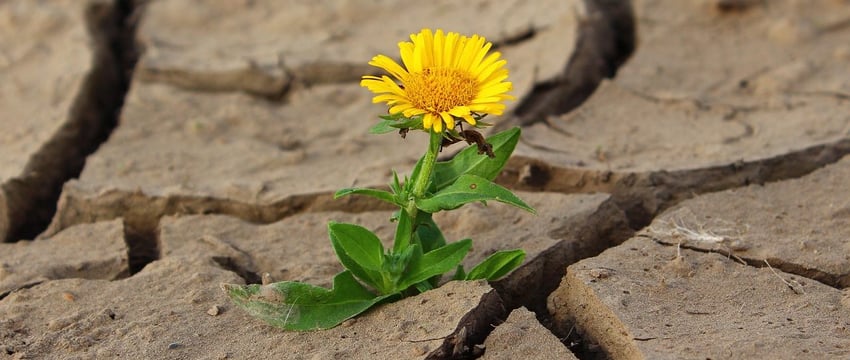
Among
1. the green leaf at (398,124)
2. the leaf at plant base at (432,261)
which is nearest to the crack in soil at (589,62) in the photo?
the leaf at plant base at (432,261)

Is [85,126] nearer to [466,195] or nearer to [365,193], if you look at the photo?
[365,193]

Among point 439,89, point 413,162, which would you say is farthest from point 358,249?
point 413,162

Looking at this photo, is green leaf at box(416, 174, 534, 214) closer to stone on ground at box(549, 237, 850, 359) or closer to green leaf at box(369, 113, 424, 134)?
green leaf at box(369, 113, 424, 134)

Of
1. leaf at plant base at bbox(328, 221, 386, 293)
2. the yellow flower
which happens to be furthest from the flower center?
leaf at plant base at bbox(328, 221, 386, 293)

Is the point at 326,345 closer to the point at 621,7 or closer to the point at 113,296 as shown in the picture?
the point at 113,296

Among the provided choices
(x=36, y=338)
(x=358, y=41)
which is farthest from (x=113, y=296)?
(x=358, y=41)

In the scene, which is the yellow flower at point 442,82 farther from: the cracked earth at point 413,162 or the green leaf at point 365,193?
the cracked earth at point 413,162
